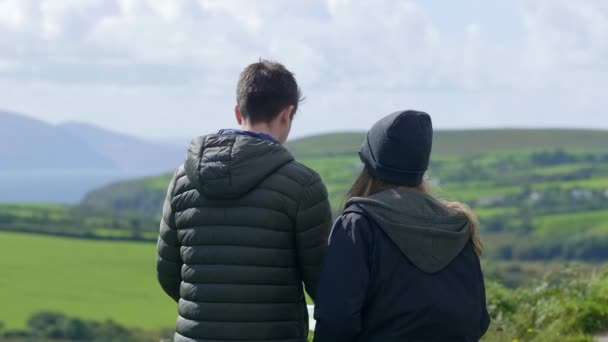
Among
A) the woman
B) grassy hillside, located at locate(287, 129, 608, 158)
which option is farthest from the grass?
the woman

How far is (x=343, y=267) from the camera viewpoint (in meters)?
3.84

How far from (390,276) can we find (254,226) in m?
0.55

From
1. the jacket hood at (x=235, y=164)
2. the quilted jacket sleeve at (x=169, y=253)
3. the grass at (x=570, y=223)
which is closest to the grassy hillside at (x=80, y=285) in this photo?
the quilted jacket sleeve at (x=169, y=253)

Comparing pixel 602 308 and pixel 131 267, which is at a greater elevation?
pixel 602 308

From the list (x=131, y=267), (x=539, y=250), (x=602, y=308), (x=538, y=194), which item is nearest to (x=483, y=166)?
(x=538, y=194)

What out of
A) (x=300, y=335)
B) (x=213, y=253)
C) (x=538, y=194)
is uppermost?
(x=213, y=253)

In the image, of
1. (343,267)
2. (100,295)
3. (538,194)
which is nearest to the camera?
(343,267)

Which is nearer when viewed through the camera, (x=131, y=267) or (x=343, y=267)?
(x=343, y=267)

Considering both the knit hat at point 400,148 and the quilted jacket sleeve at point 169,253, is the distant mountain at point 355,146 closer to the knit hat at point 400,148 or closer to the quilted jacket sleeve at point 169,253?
the quilted jacket sleeve at point 169,253

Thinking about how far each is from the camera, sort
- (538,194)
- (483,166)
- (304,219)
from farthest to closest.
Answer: (483,166) → (538,194) → (304,219)

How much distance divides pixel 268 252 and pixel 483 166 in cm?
13630

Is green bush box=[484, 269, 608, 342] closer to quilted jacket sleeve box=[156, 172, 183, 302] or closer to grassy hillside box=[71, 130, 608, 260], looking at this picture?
quilted jacket sleeve box=[156, 172, 183, 302]

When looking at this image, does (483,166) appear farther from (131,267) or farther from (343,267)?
(343,267)

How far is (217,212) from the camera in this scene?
413 cm
